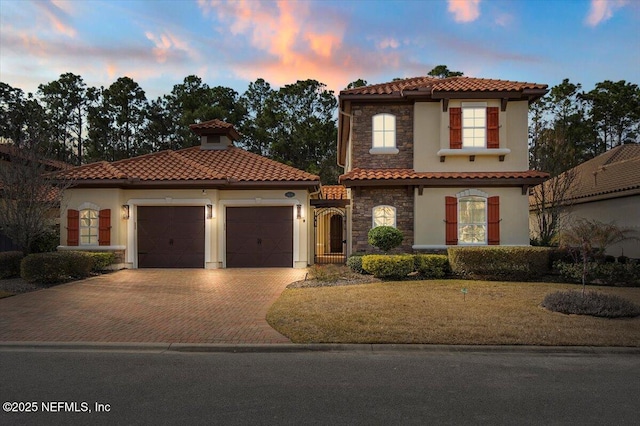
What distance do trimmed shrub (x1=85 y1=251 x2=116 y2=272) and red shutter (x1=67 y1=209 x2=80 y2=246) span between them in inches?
52.2

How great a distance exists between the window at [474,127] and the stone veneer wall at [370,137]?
1.96m

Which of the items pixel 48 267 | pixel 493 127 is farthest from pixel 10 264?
pixel 493 127

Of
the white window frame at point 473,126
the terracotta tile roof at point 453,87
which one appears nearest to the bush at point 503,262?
the white window frame at point 473,126

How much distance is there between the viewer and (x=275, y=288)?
42.8 feet

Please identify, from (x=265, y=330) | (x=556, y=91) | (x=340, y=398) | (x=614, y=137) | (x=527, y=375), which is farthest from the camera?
(x=614, y=137)

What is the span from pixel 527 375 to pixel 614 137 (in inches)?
1546

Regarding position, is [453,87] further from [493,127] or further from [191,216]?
[191,216]

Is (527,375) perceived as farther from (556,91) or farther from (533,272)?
(556,91)

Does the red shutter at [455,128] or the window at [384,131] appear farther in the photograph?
the window at [384,131]

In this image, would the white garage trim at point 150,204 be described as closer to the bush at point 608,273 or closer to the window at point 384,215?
A: the window at point 384,215

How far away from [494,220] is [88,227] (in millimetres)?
15055

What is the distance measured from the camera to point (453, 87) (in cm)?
1692

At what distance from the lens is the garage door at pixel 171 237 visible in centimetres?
1775

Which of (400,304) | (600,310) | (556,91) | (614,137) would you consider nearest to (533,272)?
(600,310)
